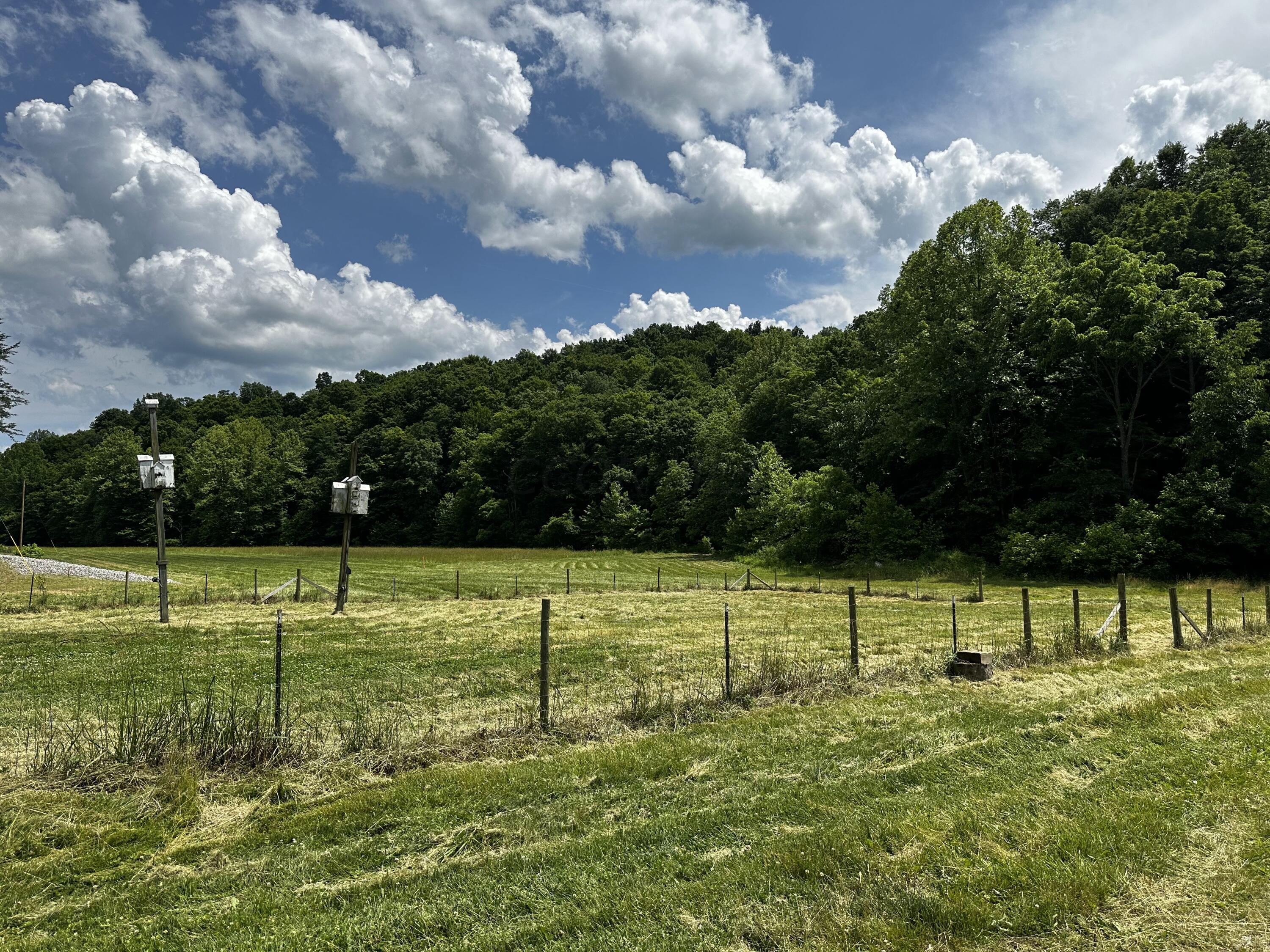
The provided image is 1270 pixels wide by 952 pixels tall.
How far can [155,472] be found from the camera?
60.3 feet

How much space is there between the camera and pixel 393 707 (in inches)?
376

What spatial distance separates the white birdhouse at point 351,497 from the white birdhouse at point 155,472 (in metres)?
4.26

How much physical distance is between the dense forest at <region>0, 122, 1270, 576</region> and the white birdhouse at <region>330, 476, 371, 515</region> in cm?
3036

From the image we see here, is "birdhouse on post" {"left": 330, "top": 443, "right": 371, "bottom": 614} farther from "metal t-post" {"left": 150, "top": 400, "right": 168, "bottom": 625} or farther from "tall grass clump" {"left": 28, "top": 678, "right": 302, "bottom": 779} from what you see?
"tall grass clump" {"left": 28, "top": 678, "right": 302, "bottom": 779}

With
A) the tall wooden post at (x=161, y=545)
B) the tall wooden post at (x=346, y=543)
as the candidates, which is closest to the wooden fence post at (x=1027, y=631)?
the tall wooden post at (x=346, y=543)

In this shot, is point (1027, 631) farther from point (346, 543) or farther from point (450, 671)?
point (346, 543)

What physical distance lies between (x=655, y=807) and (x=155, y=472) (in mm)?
18106

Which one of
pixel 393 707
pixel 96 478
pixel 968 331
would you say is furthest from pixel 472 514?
pixel 393 707

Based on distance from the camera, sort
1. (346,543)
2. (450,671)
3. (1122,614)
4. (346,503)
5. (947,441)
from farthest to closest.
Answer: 1. (947,441)
2. (346,543)
3. (346,503)
4. (1122,614)
5. (450,671)

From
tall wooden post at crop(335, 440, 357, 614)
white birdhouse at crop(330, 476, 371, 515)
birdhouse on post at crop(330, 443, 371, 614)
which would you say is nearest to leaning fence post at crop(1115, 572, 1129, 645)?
birdhouse on post at crop(330, 443, 371, 614)

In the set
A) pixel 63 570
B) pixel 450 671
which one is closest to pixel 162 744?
pixel 450 671

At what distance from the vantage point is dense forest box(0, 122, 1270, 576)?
34031mm

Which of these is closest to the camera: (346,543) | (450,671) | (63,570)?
(450,671)

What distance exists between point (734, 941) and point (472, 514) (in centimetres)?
8452
